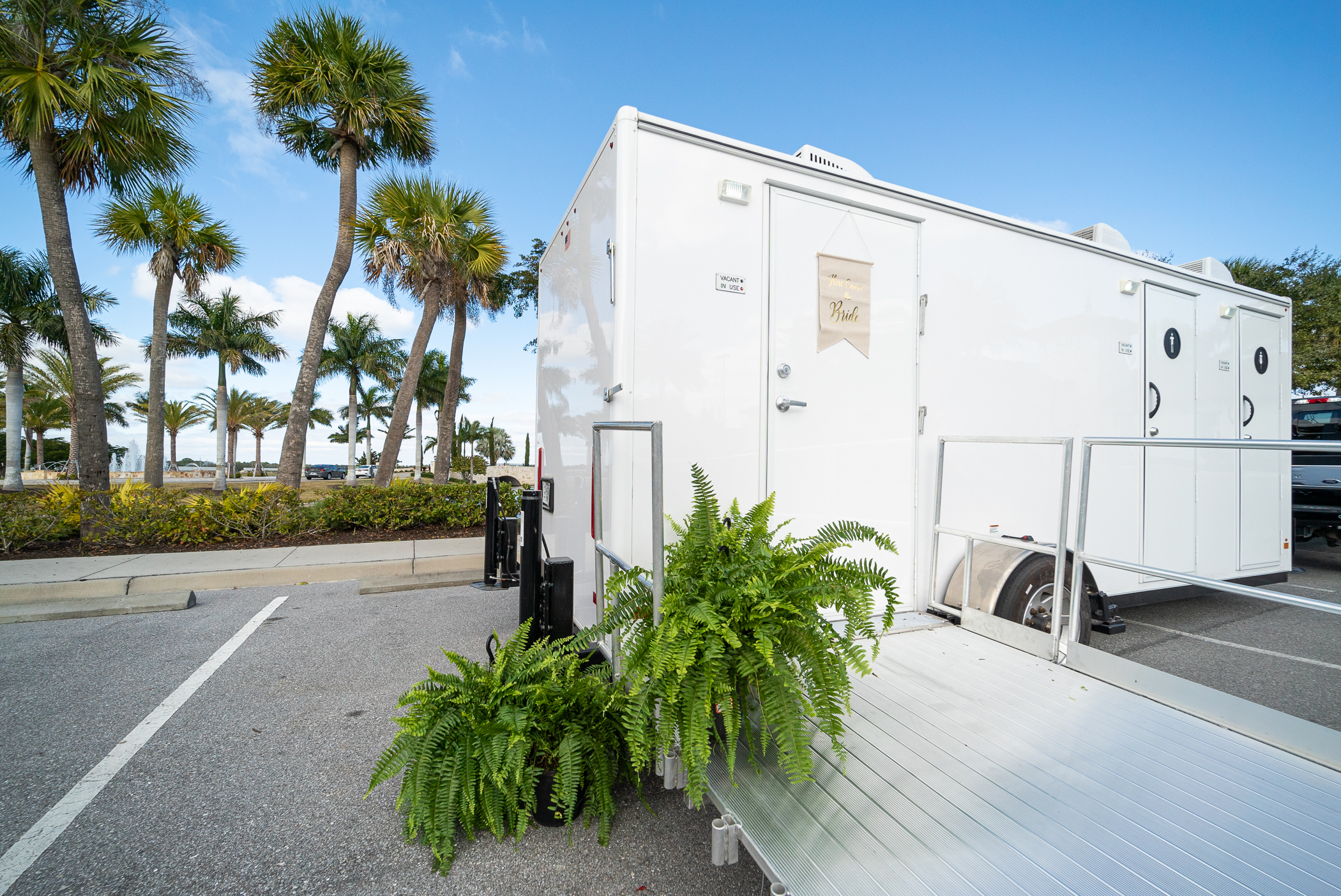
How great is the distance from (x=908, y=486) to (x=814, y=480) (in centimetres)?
62

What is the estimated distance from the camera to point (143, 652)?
3916mm

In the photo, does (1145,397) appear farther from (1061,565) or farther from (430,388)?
(430,388)

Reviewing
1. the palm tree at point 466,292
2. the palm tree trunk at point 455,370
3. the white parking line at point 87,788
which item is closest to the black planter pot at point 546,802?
the white parking line at point 87,788

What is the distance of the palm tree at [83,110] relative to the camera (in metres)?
7.73

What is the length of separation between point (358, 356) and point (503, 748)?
37422mm

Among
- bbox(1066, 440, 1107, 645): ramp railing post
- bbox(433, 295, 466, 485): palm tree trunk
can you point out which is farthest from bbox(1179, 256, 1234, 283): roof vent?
bbox(433, 295, 466, 485): palm tree trunk

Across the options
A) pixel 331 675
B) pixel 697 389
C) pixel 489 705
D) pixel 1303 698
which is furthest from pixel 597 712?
pixel 1303 698

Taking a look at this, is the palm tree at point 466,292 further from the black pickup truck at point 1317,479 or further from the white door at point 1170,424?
the black pickup truck at point 1317,479

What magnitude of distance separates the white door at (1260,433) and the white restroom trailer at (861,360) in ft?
0.73

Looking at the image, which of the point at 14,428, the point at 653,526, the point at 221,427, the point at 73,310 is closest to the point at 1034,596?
the point at 653,526

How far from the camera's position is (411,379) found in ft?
44.1

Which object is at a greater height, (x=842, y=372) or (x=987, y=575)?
(x=842, y=372)

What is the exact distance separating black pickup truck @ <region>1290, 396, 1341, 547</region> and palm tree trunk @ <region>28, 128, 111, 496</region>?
15.8m

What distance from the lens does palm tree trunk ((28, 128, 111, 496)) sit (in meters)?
8.04
